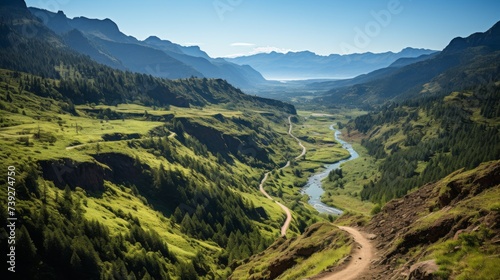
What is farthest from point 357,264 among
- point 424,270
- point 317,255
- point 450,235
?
point 424,270

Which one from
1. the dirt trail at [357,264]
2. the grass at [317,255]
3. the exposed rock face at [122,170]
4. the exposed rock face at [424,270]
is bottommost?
the exposed rock face at [122,170]

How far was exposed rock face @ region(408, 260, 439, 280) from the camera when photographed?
39.6 metres

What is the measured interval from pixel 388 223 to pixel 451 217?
24388 mm

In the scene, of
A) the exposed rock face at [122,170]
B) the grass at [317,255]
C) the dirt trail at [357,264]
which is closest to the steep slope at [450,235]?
the dirt trail at [357,264]

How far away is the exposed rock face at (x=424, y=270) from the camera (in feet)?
130

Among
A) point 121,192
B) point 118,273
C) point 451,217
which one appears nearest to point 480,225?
point 451,217

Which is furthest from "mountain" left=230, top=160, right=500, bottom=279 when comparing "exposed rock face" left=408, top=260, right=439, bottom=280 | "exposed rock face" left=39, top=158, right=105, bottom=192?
"exposed rock face" left=39, top=158, right=105, bottom=192

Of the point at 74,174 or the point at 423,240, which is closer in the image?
the point at 423,240

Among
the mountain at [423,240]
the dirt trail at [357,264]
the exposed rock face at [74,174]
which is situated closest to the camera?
the mountain at [423,240]

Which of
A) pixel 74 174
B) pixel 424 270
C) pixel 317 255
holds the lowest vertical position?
pixel 74 174

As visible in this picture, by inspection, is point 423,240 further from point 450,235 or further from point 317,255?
point 317,255

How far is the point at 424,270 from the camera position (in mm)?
40688

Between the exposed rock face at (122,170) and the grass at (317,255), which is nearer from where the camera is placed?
the grass at (317,255)

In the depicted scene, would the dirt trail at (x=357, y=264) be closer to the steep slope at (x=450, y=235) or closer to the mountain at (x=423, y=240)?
the mountain at (x=423, y=240)
